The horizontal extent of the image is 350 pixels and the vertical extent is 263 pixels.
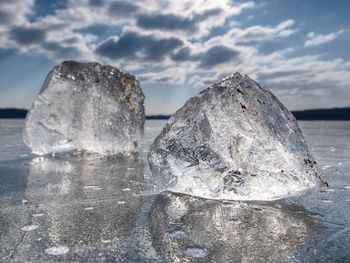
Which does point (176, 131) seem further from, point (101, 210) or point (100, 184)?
point (101, 210)

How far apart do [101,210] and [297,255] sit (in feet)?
4.95

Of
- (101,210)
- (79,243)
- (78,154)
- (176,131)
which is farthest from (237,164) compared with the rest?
(78,154)

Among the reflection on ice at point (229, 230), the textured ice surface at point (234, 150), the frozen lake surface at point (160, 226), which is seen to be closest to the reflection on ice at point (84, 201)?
the frozen lake surface at point (160, 226)

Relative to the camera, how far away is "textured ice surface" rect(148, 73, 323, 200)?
322 cm

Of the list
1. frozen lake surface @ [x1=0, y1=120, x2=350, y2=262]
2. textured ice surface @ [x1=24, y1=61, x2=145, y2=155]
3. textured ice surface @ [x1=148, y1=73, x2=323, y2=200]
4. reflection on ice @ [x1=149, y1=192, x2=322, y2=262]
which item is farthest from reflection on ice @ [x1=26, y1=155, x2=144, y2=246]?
textured ice surface @ [x1=24, y1=61, x2=145, y2=155]

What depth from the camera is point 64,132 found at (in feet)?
A: 24.7

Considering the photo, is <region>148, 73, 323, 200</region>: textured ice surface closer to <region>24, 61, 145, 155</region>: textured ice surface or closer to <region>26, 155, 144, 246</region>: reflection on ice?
<region>26, 155, 144, 246</region>: reflection on ice

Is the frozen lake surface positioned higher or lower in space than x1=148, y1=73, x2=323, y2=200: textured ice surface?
lower

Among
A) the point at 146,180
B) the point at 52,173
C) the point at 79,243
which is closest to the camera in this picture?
the point at 79,243

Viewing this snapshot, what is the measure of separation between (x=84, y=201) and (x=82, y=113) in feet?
16.0

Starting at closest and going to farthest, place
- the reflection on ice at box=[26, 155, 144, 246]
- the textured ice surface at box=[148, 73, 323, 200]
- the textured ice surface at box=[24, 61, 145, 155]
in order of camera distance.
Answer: the reflection on ice at box=[26, 155, 144, 246] < the textured ice surface at box=[148, 73, 323, 200] < the textured ice surface at box=[24, 61, 145, 155]

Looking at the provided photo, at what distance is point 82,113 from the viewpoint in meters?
7.51

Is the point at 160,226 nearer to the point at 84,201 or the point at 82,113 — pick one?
the point at 84,201

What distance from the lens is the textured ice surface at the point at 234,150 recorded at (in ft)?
10.6
